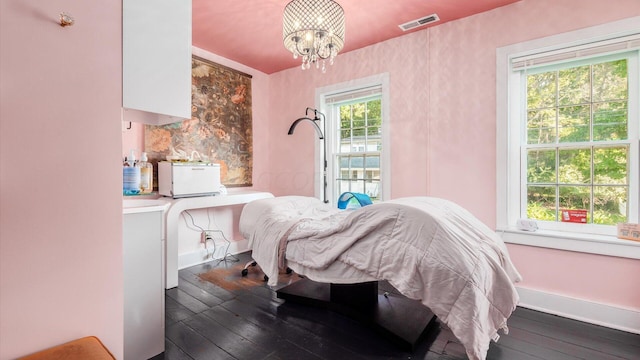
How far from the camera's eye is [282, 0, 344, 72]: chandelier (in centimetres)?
197

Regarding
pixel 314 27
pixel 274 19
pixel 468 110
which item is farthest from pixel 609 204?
pixel 274 19

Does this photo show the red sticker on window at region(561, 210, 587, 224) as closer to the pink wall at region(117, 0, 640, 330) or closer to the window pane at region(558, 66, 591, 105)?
the pink wall at region(117, 0, 640, 330)

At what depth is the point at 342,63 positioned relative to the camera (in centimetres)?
337

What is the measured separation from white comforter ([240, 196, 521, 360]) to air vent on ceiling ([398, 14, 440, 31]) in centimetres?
176

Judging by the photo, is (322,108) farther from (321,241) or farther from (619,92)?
(619,92)

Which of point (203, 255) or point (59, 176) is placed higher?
point (59, 176)

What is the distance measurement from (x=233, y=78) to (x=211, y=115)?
0.59m

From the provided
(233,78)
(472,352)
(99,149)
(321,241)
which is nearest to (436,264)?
(472,352)

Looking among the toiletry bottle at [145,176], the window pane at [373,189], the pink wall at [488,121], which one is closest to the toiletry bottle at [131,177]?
the toiletry bottle at [145,176]

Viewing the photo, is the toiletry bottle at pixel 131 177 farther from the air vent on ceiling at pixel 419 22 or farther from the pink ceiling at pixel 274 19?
the air vent on ceiling at pixel 419 22

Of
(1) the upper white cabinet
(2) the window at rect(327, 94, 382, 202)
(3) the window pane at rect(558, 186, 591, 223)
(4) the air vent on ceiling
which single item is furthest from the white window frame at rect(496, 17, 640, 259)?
(1) the upper white cabinet

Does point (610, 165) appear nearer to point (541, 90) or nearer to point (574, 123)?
point (574, 123)

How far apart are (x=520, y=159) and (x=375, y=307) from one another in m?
1.76

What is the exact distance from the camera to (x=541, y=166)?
2.39 meters
